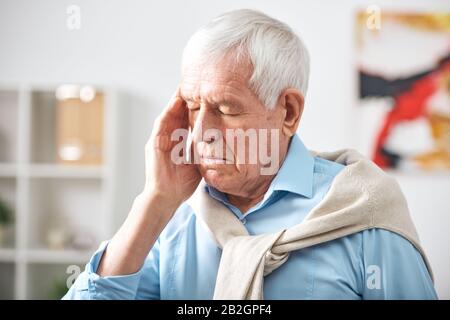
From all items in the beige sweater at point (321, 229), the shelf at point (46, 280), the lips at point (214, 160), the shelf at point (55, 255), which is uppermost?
the lips at point (214, 160)

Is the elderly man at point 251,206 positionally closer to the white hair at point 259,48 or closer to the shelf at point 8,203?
the white hair at point 259,48

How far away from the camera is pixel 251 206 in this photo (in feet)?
2.89

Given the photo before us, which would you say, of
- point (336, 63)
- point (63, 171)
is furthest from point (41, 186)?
point (336, 63)

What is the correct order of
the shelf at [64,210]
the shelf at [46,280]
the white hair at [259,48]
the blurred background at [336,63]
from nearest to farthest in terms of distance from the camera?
the white hair at [259,48] → the blurred background at [336,63] → the shelf at [46,280] → the shelf at [64,210]

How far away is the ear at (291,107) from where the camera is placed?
826 millimetres

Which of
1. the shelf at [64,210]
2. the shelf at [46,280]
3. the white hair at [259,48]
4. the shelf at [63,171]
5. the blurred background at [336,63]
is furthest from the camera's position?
the shelf at [63,171]

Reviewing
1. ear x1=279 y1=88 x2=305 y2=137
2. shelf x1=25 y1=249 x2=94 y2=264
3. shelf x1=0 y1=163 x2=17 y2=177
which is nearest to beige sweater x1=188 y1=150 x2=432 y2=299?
ear x1=279 y1=88 x2=305 y2=137

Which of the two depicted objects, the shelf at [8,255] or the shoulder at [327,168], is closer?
the shoulder at [327,168]

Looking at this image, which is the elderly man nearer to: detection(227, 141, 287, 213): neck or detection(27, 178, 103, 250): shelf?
detection(227, 141, 287, 213): neck

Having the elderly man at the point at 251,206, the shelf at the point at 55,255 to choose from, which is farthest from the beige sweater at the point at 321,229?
the shelf at the point at 55,255

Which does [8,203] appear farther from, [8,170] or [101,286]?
[101,286]

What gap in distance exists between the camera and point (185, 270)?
86cm

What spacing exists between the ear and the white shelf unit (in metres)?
0.98

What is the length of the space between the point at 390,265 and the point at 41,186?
1454 mm
